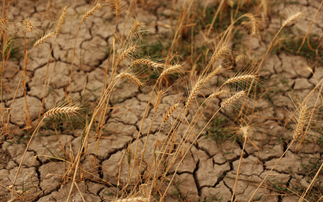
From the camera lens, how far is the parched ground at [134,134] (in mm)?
Result: 2260

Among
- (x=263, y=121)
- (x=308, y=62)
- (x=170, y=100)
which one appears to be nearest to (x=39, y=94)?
(x=170, y=100)

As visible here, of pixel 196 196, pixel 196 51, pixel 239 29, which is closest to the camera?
pixel 196 196

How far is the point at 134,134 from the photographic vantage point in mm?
2621

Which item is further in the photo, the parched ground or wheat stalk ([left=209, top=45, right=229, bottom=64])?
the parched ground

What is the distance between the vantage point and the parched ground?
7.41ft

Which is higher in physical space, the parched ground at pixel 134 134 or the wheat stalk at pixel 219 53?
the wheat stalk at pixel 219 53

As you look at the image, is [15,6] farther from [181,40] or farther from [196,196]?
[196,196]

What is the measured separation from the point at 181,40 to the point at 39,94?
1619 mm

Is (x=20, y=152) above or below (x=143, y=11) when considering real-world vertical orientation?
below

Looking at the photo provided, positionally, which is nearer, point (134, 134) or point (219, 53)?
point (219, 53)

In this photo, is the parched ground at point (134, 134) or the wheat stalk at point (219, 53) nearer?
the wheat stalk at point (219, 53)

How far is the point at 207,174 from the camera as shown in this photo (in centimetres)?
241

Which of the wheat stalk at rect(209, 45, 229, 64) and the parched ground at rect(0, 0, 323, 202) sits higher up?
the wheat stalk at rect(209, 45, 229, 64)

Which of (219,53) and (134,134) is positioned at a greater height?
(219,53)
